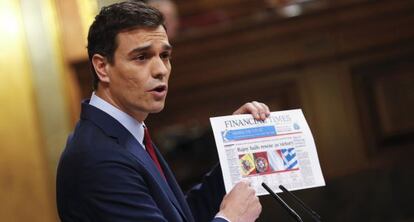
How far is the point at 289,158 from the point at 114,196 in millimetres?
479

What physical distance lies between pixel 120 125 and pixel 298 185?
46 centimetres

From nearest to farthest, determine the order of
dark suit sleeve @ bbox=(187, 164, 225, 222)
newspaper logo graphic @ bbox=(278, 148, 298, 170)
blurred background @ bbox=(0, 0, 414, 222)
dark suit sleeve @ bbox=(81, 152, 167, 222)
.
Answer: dark suit sleeve @ bbox=(81, 152, 167, 222), newspaper logo graphic @ bbox=(278, 148, 298, 170), dark suit sleeve @ bbox=(187, 164, 225, 222), blurred background @ bbox=(0, 0, 414, 222)

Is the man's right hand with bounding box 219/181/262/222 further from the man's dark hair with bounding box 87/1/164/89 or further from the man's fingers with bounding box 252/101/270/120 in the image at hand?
the man's dark hair with bounding box 87/1/164/89

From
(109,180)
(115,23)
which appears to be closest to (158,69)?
(115,23)

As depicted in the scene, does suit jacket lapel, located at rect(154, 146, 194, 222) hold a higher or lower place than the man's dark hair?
lower

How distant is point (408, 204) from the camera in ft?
11.3

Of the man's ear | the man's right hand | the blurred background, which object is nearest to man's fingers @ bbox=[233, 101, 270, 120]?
the man's right hand

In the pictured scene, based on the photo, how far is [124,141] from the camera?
1.81 metres

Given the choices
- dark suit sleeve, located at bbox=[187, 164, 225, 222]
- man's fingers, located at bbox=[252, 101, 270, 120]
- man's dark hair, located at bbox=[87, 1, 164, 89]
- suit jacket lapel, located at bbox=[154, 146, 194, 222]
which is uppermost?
man's dark hair, located at bbox=[87, 1, 164, 89]

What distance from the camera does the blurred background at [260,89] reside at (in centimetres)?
371

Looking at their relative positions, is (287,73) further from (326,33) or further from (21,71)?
(21,71)

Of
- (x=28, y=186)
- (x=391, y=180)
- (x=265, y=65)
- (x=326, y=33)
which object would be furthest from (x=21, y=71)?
(x=391, y=180)

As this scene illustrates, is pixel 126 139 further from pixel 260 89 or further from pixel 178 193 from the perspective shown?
pixel 260 89

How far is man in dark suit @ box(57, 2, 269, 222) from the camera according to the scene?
1701 millimetres
